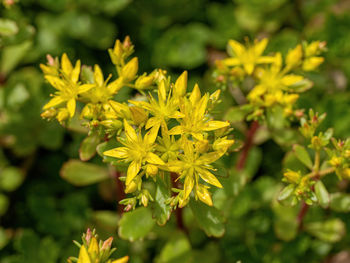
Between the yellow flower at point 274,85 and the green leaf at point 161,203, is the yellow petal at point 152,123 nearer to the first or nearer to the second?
the green leaf at point 161,203

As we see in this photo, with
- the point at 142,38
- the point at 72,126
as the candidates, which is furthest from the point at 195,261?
the point at 142,38

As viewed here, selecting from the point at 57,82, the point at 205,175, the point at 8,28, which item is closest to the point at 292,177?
the point at 205,175

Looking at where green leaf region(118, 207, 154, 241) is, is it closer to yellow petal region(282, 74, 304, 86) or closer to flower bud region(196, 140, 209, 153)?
flower bud region(196, 140, 209, 153)

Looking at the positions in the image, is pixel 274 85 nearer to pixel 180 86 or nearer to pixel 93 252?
pixel 180 86

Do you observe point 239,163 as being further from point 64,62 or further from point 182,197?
point 64,62

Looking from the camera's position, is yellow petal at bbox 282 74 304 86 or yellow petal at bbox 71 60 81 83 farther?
yellow petal at bbox 282 74 304 86

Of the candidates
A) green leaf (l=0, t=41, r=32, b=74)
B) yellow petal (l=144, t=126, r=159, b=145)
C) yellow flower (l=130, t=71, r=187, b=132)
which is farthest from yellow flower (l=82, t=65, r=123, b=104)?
green leaf (l=0, t=41, r=32, b=74)
